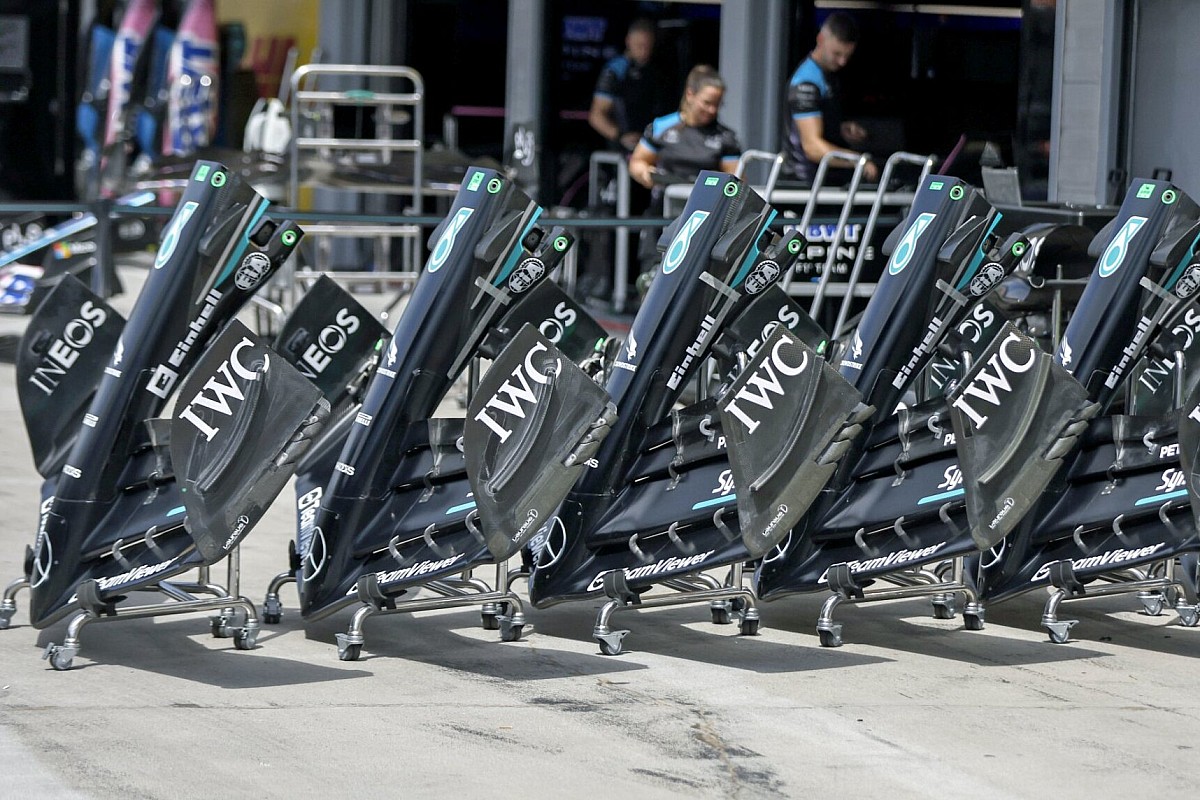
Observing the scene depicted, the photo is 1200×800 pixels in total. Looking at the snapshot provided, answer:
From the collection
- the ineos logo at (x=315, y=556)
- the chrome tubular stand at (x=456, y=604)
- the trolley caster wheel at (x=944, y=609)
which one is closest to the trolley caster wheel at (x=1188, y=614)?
the trolley caster wheel at (x=944, y=609)

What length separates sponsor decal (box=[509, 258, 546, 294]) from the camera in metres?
5.93

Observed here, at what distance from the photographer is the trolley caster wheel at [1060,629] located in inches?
235

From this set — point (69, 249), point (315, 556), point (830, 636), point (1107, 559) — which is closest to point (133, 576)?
point (315, 556)

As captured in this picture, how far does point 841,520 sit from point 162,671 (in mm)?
2010

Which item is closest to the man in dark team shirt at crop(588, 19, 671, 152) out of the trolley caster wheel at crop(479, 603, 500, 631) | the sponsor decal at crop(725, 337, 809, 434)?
the trolley caster wheel at crop(479, 603, 500, 631)

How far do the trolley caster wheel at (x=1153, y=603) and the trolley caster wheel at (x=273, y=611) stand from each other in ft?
8.89

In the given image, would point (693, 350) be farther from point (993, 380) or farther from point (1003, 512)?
point (1003, 512)

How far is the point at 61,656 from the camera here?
543 centimetres

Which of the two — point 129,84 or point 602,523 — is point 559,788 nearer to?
point 602,523

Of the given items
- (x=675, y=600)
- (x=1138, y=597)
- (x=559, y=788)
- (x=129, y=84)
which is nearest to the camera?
(x=559, y=788)

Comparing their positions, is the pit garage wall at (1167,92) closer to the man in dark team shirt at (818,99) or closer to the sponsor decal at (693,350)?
the man in dark team shirt at (818,99)

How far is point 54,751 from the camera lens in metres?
4.68

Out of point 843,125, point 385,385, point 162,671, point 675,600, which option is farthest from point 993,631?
point 843,125

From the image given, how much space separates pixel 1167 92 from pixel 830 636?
15.2ft
